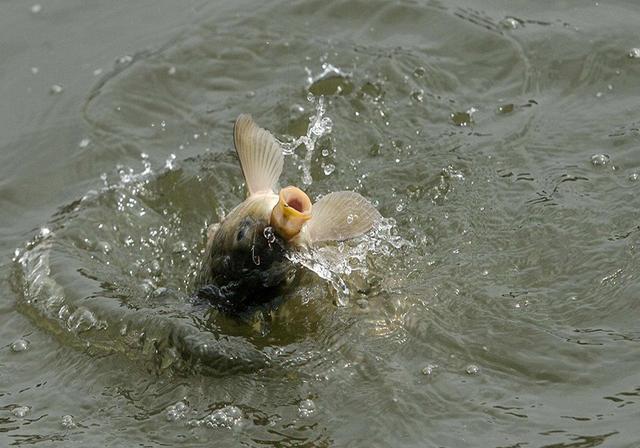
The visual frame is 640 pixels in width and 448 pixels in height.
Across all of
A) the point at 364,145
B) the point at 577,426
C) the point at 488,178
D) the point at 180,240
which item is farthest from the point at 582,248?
the point at 180,240

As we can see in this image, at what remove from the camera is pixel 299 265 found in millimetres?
4152

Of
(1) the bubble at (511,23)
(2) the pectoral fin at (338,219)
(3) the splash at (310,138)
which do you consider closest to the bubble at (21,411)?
(2) the pectoral fin at (338,219)

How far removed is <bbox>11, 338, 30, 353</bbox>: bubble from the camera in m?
4.83

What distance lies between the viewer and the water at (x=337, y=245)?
162 inches

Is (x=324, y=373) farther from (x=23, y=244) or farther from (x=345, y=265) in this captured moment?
(x=23, y=244)

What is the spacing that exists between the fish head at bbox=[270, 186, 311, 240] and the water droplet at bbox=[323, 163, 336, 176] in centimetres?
185

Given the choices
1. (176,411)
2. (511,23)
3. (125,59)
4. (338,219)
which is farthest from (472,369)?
(125,59)

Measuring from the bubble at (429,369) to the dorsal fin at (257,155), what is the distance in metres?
0.90

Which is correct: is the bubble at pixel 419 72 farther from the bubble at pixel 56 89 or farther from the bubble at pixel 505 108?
the bubble at pixel 56 89

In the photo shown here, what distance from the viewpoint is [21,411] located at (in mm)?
4426

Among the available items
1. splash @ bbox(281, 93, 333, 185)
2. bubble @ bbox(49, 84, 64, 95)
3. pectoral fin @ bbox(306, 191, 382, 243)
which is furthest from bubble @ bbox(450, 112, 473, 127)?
bubble @ bbox(49, 84, 64, 95)

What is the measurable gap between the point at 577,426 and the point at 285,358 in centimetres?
121

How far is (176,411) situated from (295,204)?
3.44 feet

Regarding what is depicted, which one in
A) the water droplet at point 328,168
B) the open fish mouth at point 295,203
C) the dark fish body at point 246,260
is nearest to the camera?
the open fish mouth at point 295,203
